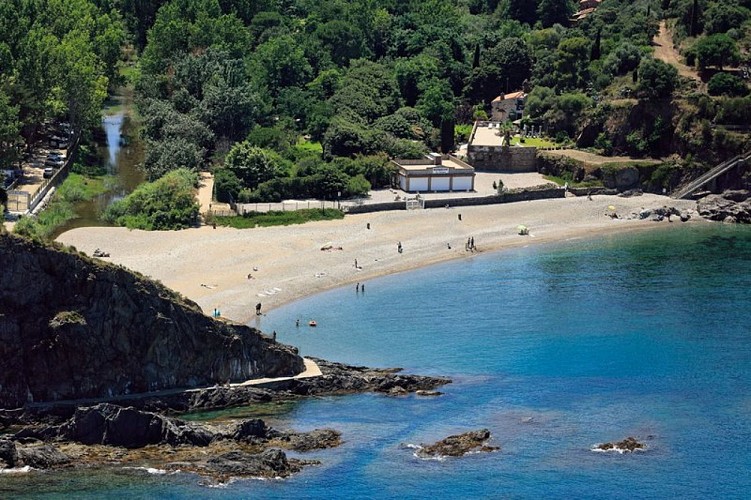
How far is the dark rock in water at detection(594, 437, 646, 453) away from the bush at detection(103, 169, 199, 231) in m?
43.8

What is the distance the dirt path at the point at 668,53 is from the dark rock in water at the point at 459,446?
7132 centimetres

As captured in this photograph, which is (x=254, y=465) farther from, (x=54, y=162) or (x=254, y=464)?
(x=54, y=162)

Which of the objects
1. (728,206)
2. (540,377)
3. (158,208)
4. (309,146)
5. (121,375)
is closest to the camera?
(121,375)

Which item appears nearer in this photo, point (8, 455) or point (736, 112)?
point (8, 455)

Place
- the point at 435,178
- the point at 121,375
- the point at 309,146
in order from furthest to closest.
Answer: the point at 309,146
the point at 435,178
the point at 121,375

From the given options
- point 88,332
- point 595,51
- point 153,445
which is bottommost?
point 153,445

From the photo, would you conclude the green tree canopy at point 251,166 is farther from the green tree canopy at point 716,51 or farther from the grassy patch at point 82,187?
the green tree canopy at point 716,51

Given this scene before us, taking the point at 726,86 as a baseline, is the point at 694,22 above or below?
above

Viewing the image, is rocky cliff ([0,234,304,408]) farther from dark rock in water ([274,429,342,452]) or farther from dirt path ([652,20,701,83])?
dirt path ([652,20,701,83])

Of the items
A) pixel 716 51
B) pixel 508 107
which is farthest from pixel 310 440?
pixel 716 51

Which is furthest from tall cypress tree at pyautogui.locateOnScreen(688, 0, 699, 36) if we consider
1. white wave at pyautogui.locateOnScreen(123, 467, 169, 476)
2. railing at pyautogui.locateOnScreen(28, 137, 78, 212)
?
white wave at pyautogui.locateOnScreen(123, 467, 169, 476)

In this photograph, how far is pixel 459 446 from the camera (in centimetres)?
5456

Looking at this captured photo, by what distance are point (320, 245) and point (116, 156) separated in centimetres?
3800

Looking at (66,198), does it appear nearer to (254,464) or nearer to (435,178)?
(435,178)
